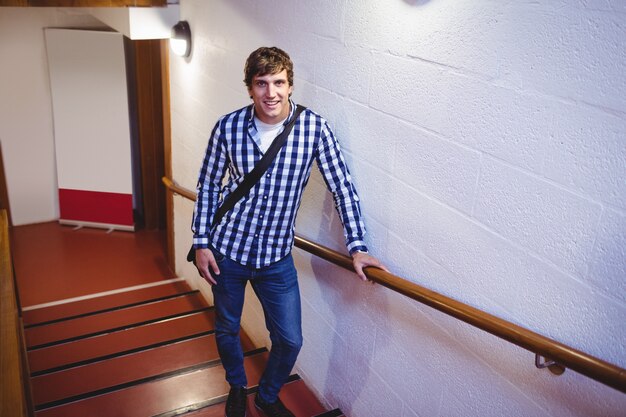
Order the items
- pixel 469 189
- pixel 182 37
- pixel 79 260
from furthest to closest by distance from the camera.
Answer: pixel 79 260 → pixel 182 37 → pixel 469 189

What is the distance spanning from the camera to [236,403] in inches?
99.5

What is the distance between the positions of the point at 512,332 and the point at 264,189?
1027 mm

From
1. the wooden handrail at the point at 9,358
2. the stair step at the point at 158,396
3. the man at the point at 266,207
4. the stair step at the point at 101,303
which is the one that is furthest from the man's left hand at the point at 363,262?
the stair step at the point at 101,303

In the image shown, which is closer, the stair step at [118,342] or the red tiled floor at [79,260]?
the stair step at [118,342]

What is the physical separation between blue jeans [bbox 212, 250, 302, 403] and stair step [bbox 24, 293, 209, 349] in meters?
1.56

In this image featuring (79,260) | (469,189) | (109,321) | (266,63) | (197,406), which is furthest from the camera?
(79,260)

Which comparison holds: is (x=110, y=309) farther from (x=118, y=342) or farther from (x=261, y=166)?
(x=261, y=166)

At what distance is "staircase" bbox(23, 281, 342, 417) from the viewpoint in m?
2.81

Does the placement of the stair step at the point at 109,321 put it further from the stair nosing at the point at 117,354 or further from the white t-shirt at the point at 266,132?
the white t-shirt at the point at 266,132

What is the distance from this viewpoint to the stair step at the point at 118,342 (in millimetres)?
3420

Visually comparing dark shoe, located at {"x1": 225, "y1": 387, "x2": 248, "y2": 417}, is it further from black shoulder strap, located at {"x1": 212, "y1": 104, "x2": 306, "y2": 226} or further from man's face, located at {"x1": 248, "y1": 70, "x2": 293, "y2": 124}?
man's face, located at {"x1": 248, "y1": 70, "x2": 293, "y2": 124}

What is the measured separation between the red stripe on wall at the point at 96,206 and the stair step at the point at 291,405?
130 inches

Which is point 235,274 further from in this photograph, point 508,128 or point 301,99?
point 508,128

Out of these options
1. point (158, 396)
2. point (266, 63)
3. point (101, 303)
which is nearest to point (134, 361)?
point (158, 396)
